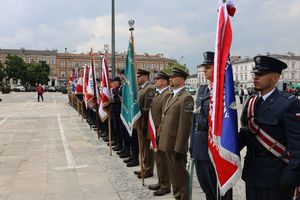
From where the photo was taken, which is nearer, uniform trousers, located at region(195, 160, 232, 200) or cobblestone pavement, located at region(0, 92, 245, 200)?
uniform trousers, located at region(195, 160, 232, 200)

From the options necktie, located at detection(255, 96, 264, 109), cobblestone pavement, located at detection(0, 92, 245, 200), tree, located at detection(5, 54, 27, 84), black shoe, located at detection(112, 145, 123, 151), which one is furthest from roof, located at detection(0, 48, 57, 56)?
necktie, located at detection(255, 96, 264, 109)

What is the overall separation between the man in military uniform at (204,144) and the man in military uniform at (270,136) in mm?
746

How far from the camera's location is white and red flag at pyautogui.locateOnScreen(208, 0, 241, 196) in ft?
9.67

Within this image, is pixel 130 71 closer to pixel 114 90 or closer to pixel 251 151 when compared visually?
pixel 114 90

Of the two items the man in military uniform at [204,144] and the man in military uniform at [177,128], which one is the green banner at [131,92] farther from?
the man in military uniform at [204,144]

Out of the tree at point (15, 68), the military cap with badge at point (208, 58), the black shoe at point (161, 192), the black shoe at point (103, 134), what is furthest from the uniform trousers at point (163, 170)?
the tree at point (15, 68)

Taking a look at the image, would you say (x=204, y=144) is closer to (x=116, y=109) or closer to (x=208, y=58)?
(x=208, y=58)

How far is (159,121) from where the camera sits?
5824 millimetres

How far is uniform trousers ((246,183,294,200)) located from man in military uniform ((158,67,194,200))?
1651mm

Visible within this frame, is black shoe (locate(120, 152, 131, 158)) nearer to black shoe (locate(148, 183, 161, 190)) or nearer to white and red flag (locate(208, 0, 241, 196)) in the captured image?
black shoe (locate(148, 183, 161, 190))

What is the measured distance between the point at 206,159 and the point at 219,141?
890 mm

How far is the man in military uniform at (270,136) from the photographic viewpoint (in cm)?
274

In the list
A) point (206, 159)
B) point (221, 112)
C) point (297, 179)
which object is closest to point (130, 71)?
point (206, 159)

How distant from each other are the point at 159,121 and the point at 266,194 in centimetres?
299
